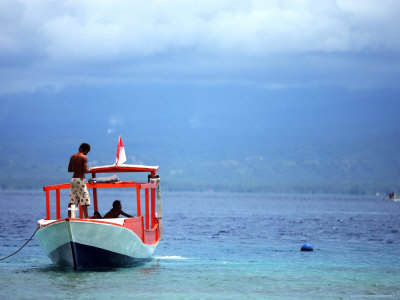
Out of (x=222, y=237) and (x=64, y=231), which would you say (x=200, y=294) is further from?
(x=222, y=237)

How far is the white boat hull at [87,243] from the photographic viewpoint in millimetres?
26016

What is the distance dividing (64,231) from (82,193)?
5.07ft

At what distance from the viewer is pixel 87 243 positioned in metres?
26.3

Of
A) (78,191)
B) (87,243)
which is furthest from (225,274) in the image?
(78,191)

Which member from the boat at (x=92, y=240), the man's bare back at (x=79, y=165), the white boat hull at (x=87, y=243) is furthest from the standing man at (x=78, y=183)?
the white boat hull at (x=87, y=243)

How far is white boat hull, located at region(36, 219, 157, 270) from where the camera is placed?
26016mm

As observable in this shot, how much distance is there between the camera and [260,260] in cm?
3447

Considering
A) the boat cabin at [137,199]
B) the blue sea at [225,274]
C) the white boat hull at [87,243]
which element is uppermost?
the boat cabin at [137,199]

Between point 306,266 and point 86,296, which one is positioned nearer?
point 86,296

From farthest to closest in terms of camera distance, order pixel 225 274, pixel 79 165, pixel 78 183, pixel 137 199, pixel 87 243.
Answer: pixel 137 199 → pixel 225 274 → pixel 78 183 → pixel 79 165 → pixel 87 243

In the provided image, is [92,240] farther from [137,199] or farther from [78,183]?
[137,199]

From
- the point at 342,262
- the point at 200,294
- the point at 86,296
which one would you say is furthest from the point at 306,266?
the point at 86,296

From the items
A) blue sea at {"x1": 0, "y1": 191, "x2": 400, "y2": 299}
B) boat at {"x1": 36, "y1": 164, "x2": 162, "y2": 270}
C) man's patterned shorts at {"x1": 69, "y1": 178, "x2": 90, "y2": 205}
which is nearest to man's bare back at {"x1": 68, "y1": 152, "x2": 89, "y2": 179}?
man's patterned shorts at {"x1": 69, "y1": 178, "x2": 90, "y2": 205}

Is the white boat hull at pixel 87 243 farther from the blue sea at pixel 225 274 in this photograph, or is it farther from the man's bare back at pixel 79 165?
the man's bare back at pixel 79 165
